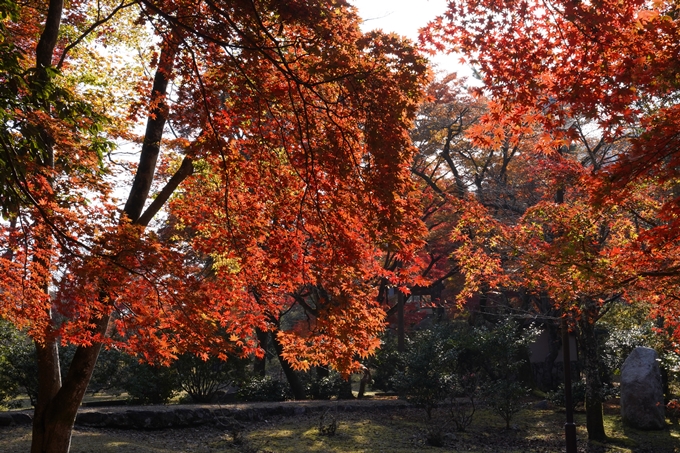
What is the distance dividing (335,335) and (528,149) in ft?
45.3

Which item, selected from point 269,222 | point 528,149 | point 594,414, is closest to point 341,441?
point 594,414

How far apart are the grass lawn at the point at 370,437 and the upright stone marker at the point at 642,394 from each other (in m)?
0.35

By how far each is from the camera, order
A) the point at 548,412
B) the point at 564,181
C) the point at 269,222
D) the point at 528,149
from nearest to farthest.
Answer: the point at 269,222
the point at 564,181
the point at 548,412
the point at 528,149

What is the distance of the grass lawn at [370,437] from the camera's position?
10.7 m

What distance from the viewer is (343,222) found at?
266 inches

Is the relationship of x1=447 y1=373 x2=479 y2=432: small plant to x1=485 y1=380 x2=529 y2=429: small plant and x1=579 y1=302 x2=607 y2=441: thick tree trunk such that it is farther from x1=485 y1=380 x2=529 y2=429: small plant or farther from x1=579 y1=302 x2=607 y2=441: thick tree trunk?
x1=579 y1=302 x2=607 y2=441: thick tree trunk

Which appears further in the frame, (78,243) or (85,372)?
(85,372)

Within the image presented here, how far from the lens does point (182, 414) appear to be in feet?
42.7

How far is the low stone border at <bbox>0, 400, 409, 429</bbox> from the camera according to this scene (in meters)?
11.8

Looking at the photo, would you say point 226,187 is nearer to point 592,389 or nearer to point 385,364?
point 592,389

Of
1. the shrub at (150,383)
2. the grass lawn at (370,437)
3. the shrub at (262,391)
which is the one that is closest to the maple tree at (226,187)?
the grass lawn at (370,437)

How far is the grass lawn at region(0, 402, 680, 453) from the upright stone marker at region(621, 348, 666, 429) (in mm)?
350

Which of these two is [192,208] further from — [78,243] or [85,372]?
[85,372]

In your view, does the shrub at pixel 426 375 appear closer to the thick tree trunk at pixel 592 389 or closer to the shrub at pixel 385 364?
the shrub at pixel 385 364
